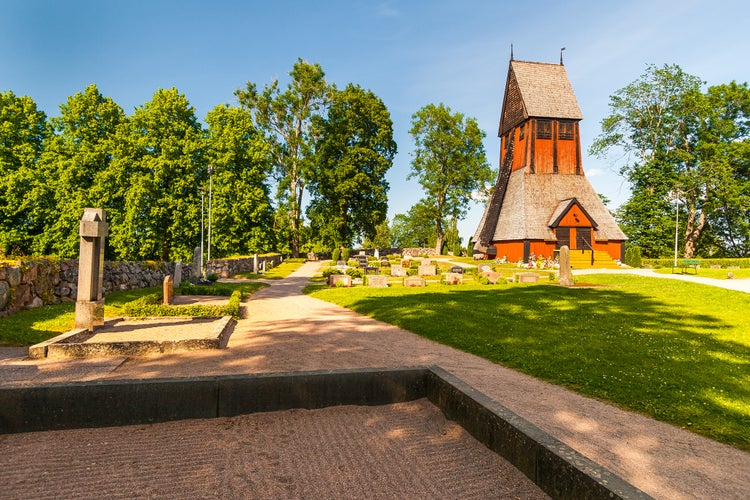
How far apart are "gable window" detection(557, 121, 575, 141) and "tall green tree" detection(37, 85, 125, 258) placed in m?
42.2

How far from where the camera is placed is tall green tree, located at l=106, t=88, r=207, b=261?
1208 inches

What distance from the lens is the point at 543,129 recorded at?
41.5m

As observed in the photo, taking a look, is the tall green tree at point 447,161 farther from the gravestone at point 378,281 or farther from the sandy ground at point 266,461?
the sandy ground at point 266,461

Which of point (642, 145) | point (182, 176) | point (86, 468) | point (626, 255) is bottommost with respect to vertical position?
point (86, 468)

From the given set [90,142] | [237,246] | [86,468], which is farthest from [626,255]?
[90,142]

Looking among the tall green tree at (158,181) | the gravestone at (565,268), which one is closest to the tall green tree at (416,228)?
the tall green tree at (158,181)

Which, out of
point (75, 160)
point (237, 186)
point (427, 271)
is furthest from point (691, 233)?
point (75, 160)

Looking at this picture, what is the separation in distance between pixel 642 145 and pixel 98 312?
182 feet

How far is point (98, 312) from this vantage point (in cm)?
909

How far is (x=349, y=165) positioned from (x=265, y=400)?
44974mm

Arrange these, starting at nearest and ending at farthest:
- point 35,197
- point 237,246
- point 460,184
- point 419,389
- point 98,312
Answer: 1. point 419,389
2. point 98,312
3. point 35,197
4. point 237,246
5. point 460,184

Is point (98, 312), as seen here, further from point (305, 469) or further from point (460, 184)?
point (460, 184)

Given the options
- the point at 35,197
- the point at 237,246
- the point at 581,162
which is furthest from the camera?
the point at 581,162

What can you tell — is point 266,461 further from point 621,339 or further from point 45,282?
point 45,282
